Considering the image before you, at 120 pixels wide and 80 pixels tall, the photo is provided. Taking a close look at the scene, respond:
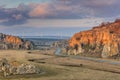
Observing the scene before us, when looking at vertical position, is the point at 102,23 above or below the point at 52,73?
above

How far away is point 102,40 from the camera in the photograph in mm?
159500

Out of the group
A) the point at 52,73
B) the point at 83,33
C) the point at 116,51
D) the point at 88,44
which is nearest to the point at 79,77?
the point at 52,73

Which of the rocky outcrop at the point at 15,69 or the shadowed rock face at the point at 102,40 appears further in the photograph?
the shadowed rock face at the point at 102,40

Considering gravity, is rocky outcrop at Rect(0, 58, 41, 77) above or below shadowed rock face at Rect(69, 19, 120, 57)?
below

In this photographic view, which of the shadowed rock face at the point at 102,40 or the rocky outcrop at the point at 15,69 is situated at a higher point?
the shadowed rock face at the point at 102,40

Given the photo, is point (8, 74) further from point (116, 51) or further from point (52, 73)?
point (116, 51)

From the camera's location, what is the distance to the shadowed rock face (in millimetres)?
146500

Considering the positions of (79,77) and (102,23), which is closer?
(79,77)

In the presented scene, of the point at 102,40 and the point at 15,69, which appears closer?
the point at 15,69

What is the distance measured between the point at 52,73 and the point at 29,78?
10.2 meters

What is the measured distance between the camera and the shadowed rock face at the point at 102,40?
146 metres

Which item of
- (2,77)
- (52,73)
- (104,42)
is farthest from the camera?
(104,42)

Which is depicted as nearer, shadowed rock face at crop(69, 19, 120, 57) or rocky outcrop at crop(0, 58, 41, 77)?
rocky outcrop at crop(0, 58, 41, 77)

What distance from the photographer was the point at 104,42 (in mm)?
155250
